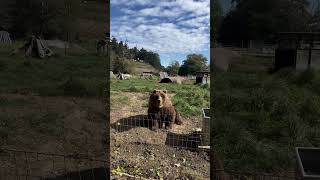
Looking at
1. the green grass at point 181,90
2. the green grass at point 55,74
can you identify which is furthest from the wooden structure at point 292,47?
the green grass at point 55,74

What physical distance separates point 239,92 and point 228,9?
1.11 metres

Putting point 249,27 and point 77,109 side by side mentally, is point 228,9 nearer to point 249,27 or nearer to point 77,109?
point 249,27

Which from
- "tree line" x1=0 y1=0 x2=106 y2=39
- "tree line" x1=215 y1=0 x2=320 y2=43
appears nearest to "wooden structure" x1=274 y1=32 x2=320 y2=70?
"tree line" x1=215 y1=0 x2=320 y2=43

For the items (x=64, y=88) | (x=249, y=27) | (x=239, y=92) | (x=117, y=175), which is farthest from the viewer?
(x=64, y=88)

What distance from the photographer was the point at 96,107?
16.9 feet

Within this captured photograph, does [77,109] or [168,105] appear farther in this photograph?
[77,109]

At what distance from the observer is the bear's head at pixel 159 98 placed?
424 cm

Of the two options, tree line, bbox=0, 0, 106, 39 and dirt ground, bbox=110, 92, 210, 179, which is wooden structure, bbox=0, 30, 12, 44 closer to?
tree line, bbox=0, 0, 106, 39

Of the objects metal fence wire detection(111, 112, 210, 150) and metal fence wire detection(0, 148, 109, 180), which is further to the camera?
metal fence wire detection(111, 112, 210, 150)

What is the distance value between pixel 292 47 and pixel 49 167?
2754mm

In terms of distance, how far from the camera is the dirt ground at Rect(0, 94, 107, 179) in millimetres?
3328

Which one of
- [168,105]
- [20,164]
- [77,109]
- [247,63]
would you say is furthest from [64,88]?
[247,63]

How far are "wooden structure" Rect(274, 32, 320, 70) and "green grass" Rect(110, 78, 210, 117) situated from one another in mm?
890

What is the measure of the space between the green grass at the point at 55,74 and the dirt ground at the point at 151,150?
0.71 m
